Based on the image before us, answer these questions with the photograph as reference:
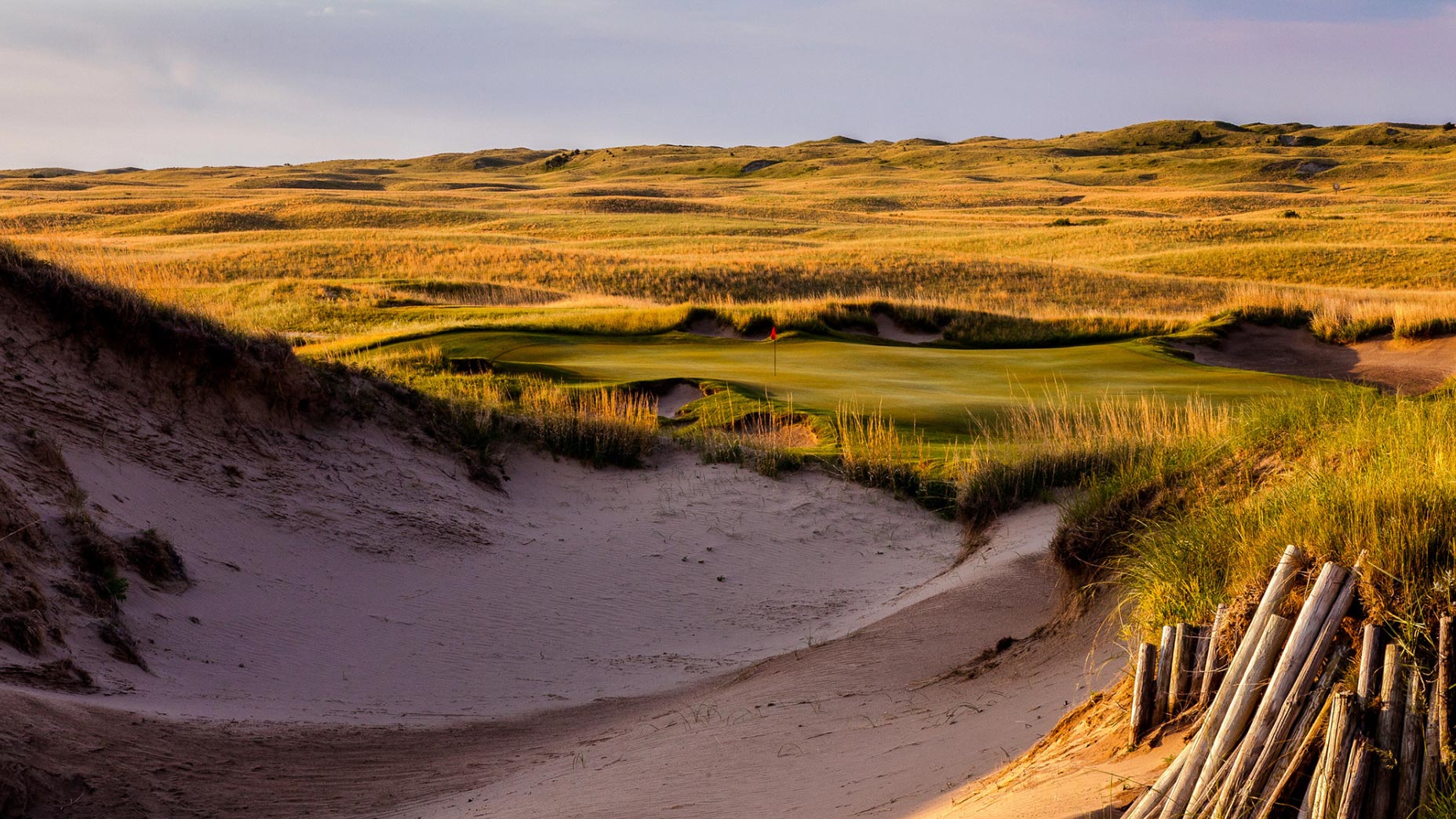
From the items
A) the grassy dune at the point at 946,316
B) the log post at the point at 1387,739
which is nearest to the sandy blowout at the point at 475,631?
the grassy dune at the point at 946,316

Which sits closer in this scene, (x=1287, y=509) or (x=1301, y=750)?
(x=1301, y=750)

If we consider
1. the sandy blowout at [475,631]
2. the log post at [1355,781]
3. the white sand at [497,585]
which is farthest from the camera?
the white sand at [497,585]

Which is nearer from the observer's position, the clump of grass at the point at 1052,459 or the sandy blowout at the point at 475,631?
the sandy blowout at the point at 475,631

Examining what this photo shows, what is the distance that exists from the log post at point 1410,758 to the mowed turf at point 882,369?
510 inches

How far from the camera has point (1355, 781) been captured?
3143 millimetres

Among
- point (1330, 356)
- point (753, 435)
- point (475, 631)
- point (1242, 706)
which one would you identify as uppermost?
point (1242, 706)

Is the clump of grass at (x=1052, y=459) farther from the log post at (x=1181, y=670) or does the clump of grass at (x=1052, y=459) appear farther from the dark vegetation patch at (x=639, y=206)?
the dark vegetation patch at (x=639, y=206)

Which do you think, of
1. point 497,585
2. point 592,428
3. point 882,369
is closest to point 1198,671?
point 497,585

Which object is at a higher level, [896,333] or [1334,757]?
[1334,757]

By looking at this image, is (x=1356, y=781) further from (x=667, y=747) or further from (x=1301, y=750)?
(x=667, y=747)

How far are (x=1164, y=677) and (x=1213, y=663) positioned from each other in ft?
0.60

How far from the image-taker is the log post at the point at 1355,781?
10.2ft

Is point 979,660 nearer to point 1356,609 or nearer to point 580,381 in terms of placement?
point 1356,609

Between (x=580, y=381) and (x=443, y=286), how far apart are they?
59.4 ft
